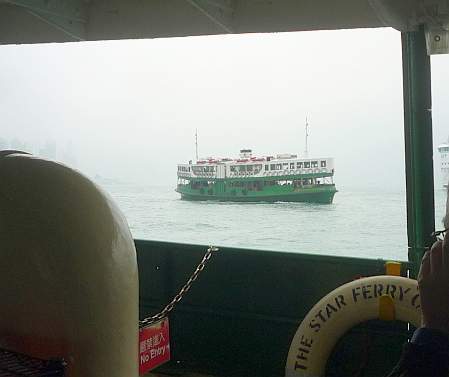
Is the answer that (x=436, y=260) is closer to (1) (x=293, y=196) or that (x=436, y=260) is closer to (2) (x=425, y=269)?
(2) (x=425, y=269)

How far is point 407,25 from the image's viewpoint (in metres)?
3.50

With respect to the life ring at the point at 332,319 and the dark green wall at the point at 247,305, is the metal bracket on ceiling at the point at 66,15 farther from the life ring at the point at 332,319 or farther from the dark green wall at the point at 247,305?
the life ring at the point at 332,319

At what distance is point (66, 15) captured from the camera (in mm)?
4191

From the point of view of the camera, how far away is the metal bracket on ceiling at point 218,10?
3855mm

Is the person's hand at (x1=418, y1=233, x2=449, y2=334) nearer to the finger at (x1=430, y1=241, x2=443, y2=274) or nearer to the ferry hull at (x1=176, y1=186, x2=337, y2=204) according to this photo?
the finger at (x1=430, y1=241, x2=443, y2=274)

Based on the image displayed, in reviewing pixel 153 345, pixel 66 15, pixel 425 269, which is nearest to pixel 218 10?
pixel 66 15

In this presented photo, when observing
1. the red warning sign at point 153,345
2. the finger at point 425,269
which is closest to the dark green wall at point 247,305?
the red warning sign at point 153,345

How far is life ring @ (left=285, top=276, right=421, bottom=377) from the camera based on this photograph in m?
3.44

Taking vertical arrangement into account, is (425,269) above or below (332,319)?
above

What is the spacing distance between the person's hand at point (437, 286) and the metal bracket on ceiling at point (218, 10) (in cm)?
329

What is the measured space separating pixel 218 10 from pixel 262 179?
2.80m

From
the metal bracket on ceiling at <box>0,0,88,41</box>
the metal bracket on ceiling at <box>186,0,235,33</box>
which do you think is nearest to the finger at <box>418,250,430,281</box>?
the metal bracket on ceiling at <box>186,0,235,33</box>

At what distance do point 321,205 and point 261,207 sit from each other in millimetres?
679

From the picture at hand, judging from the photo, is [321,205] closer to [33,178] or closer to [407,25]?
[407,25]
